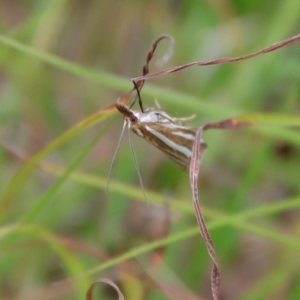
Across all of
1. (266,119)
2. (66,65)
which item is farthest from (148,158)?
(266,119)

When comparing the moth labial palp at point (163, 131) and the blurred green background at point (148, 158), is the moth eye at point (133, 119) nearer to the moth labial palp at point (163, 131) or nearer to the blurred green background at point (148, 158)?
the moth labial palp at point (163, 131)

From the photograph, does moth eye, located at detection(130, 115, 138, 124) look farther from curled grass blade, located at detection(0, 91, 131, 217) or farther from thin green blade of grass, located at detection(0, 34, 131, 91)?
thin green blade of grass, located at detection(0, 34, 131, 91)

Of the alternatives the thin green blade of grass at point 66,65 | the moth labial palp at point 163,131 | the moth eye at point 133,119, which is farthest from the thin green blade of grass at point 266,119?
the thin green blade of grass at point 66,65

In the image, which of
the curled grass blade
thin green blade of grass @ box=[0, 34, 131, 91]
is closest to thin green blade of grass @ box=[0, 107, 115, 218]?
the curled grass blade

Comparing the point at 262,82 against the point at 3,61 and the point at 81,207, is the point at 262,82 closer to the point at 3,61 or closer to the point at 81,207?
the point at 81,207

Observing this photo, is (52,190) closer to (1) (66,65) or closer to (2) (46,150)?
(2) (46,150)

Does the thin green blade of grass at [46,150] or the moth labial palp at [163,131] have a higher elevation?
the thin green blade of grass at [46,150]

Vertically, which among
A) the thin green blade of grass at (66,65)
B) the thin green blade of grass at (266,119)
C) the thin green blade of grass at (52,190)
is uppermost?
the thin green blade of grass at (66,65)

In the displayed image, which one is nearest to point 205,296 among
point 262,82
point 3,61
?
point 262,82
